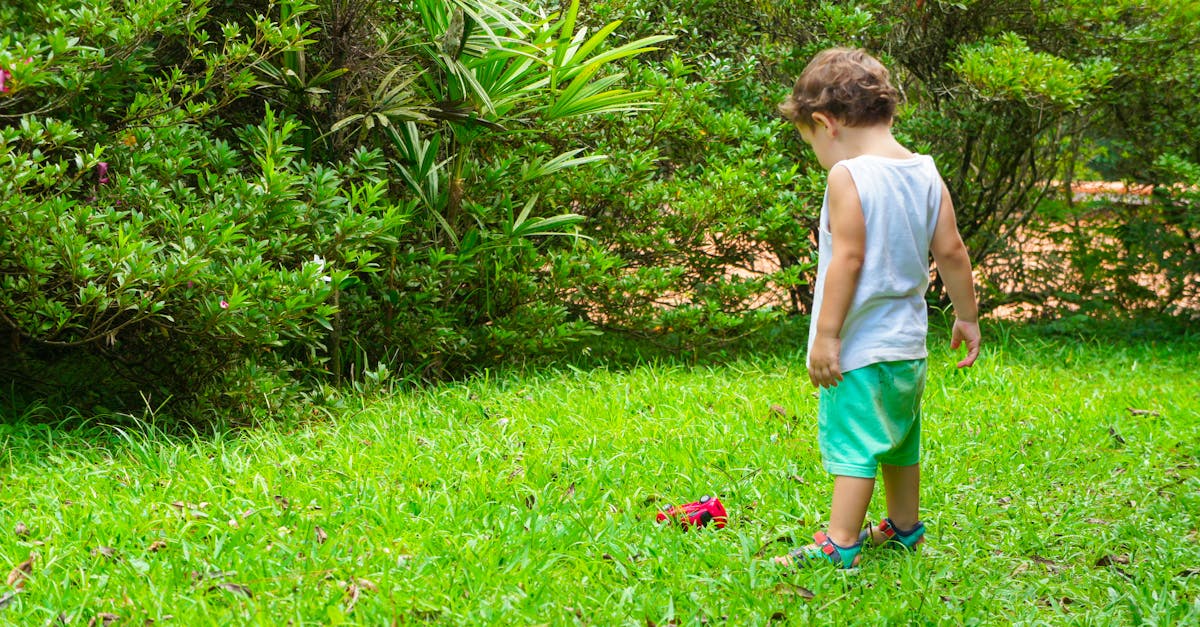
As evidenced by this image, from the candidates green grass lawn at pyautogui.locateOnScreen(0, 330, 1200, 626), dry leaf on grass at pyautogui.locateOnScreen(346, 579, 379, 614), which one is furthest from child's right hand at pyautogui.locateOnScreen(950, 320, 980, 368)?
dry leaf on grass at pyautogui.locateOnScreen(346, 579, 379, 614)

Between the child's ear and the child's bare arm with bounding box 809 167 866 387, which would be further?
the child's ear

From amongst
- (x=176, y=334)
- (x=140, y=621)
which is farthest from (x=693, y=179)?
(x=140, y=621)

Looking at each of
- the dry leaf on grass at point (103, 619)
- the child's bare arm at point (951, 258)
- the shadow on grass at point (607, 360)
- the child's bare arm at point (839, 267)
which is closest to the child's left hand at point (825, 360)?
the child's bare arm at point (839, 267)

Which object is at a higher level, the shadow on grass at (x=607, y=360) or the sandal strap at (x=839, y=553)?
the sandal strap at (x=839, y=553)

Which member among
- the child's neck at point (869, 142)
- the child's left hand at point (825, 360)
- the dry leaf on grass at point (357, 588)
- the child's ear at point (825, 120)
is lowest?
the dry leaf on grass at point (357, 588)

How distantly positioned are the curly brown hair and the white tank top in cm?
12

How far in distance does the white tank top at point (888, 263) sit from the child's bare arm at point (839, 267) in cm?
3

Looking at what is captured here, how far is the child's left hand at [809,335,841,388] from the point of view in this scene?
2691 mm

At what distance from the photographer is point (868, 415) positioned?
2729 mm

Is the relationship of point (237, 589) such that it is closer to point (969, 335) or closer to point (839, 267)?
point (839, 267)

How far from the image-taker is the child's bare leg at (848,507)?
276cm

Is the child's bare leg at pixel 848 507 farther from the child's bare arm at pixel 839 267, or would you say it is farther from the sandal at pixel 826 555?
the child's bare arm at pixel 839 267

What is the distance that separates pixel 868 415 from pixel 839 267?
39cm

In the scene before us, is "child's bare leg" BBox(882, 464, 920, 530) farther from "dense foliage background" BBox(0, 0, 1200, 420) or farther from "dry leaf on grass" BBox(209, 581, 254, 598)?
"dense foliage background" BBox(0, 0, 1200, 420)
